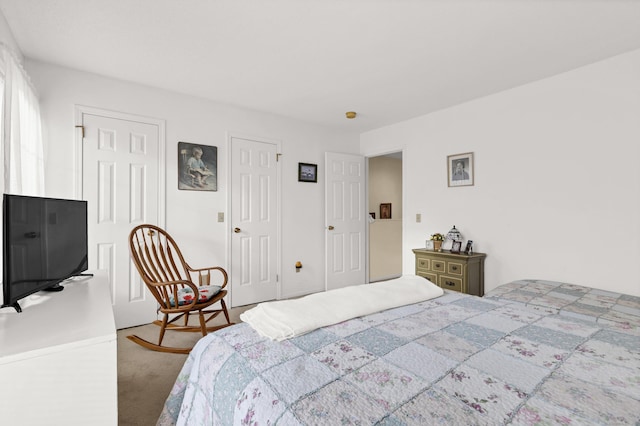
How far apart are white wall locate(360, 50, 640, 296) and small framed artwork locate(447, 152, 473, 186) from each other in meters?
0.07

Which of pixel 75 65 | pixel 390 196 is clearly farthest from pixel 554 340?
pixel 390 196

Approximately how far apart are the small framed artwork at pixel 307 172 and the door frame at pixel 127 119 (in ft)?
5.54

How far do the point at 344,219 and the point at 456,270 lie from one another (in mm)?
1806

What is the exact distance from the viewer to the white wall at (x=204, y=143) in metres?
2.73

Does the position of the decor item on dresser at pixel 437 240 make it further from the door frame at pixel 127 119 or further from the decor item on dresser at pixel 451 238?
the door frame at pixel 127 119

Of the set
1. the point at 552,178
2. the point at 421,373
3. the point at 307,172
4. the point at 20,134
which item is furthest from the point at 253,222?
the point at 552,178

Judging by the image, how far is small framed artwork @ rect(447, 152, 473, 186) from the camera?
3.52 meters

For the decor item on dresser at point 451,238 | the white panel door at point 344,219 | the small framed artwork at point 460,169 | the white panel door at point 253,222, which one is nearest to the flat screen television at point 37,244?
the white panel door at point 253,222

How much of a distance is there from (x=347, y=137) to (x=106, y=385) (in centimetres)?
429

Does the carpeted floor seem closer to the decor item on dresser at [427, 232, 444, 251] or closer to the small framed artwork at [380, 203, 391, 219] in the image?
the decor item on dresser at [427, 232, 444, 251]

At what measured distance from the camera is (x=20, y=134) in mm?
2031

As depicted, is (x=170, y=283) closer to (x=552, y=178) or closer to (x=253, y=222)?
(x=253, y=222)

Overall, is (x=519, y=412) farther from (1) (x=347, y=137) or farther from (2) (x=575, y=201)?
(1) (x=347, y=137)

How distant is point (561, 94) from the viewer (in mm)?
2840
